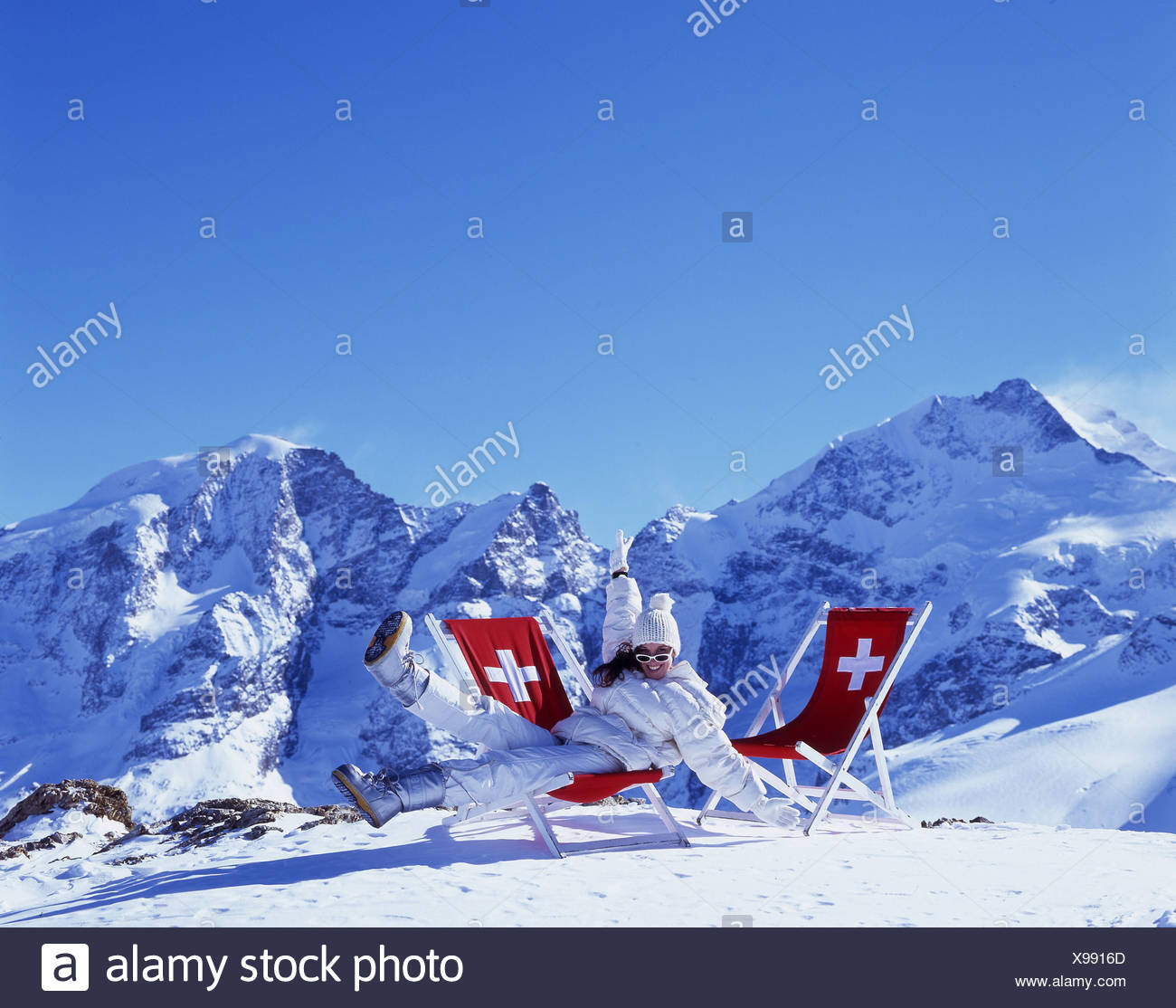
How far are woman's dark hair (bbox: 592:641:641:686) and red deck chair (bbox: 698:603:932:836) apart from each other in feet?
3.19

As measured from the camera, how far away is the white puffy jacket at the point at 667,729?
21.2 ft

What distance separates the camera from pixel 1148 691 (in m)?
113

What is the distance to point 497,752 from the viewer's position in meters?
6.09

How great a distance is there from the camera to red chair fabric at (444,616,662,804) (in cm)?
681

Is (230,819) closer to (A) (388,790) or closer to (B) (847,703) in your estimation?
(A) (388,790)

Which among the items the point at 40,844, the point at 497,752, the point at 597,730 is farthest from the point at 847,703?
the point at 40,844

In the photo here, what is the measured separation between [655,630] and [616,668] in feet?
1.13

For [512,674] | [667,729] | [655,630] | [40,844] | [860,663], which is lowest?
[40,844]

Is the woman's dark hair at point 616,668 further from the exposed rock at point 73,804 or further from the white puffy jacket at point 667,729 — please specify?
the exposed rock at point 73,804

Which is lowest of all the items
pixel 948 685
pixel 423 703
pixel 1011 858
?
pixel 948 685

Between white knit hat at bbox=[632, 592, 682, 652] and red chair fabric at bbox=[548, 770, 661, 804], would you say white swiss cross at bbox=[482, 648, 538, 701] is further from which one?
red chair fabric at bbox=[548, 770, 661, 804]
